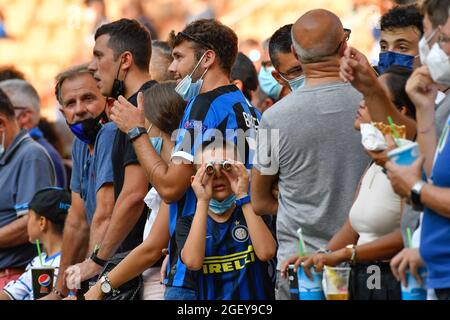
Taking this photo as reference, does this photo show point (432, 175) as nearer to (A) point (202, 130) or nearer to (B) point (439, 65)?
(B) point (439, 65)

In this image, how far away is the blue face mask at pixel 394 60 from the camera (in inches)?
251

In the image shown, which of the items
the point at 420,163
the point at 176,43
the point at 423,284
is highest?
the point at 176,43

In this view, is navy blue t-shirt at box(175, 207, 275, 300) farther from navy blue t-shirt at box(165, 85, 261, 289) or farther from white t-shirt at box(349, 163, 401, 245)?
white t-shirt at box(349, 163, 401, 245)

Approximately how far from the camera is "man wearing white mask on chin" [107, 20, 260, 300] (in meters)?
6.04

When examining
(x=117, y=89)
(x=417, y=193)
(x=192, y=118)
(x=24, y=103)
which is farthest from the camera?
(x=24, y=103)

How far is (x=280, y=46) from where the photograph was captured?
7043 millimetres

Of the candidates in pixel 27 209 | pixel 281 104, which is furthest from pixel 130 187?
pixel 27 209

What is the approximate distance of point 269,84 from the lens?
8.63 metres

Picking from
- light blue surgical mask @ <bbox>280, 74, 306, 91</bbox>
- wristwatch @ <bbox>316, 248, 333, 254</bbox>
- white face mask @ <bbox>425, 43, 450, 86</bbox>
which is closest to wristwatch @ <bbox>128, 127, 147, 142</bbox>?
light blue surgical mask @ <bbox>280, 74, 306, 91</bbox>

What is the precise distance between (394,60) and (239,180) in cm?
129

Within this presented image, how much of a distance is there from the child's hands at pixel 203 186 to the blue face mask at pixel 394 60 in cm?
134

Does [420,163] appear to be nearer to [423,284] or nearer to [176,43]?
[423,284]

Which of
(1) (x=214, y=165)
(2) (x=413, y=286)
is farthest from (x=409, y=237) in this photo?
(1) (x=214, y=165)
